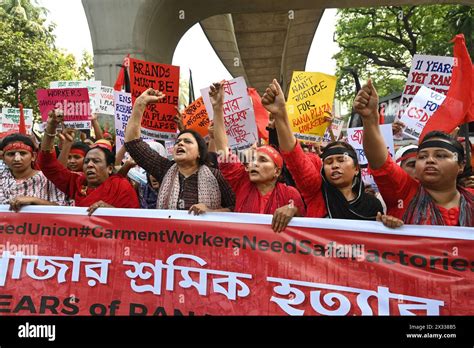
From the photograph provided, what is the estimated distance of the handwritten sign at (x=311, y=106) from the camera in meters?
5.13

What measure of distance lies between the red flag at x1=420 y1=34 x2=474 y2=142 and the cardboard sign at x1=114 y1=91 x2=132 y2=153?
2.66m

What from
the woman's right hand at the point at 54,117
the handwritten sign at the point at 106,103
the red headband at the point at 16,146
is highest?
the handwritten sign at the point at 106,103

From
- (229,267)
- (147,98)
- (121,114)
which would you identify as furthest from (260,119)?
(229,267)

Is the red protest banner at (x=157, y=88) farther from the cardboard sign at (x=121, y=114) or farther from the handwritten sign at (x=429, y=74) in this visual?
the handwritten sign at (x=429, y=74)

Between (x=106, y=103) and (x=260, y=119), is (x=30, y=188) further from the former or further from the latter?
(x=106, y=103)

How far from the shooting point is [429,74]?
5.05 metres

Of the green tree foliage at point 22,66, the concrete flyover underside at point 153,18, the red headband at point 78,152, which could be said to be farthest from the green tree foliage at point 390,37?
the red headband at point 78,152

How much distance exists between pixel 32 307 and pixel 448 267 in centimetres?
230

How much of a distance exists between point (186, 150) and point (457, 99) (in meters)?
2.32

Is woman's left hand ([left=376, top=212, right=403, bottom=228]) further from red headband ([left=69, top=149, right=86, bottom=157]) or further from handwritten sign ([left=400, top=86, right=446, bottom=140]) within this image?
red headband ([left=69, top=149, right=86, bottom=157])

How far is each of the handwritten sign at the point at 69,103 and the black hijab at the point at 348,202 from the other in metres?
2.61

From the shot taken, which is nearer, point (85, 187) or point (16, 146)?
point (16, 146)

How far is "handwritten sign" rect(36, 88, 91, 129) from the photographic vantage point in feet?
16.2
